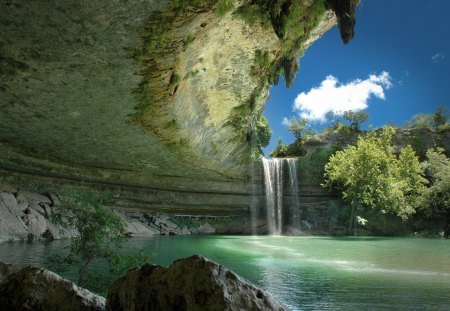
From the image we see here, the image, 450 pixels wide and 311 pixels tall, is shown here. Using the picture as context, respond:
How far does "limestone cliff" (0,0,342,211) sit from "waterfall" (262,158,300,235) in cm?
803

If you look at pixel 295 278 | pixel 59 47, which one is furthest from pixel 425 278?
pixel 59 47

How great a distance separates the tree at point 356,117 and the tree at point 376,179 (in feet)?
27.4

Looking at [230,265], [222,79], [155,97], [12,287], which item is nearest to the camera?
[12,287]

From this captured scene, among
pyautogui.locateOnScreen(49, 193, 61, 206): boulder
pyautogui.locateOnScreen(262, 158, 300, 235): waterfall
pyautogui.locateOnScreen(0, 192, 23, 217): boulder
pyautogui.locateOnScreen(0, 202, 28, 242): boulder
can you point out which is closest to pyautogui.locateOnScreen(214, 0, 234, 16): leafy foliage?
pyautogui.locateOnScreen(0, 202, 28, 242): boulder

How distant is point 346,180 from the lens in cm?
2780

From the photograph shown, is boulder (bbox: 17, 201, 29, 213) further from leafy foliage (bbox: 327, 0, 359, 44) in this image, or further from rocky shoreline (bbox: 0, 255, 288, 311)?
leafy foliage (bbox: 327, 0, 359, 44)

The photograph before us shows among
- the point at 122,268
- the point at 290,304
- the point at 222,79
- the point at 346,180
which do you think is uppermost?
→ the point at 222,79

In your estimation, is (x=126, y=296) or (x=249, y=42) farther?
(x=249, y=42)

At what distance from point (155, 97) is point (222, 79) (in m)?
2.94

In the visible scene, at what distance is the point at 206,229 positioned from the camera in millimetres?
28672

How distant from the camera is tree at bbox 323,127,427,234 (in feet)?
86.6

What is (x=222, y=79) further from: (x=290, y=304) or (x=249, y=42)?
(x=290, y=304)

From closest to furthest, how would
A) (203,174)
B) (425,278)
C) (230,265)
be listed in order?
(425,278) < (230,265) < (203,174)

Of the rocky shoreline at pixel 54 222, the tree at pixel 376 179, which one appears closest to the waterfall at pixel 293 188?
the tree at pixel 376 179
